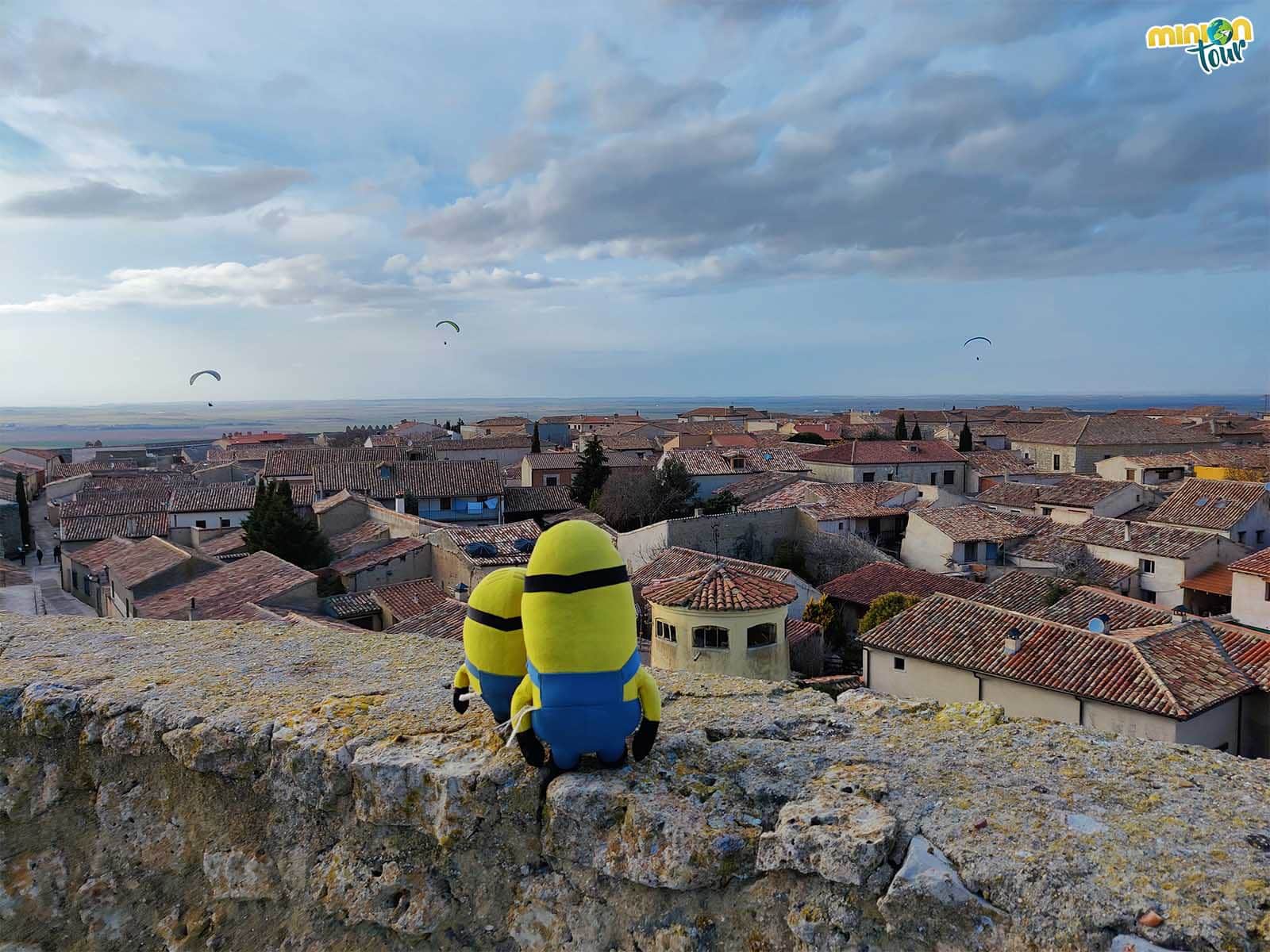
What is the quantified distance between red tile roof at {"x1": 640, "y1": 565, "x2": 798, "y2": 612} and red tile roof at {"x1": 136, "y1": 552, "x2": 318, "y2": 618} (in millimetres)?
7260

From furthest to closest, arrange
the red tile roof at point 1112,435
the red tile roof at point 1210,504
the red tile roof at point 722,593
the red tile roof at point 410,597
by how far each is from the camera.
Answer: the red tile roof at point 1112,435 < the red tile roof at point 1210,504 < the red tile roof at point 410,597 < the red tile roof at point 722,593

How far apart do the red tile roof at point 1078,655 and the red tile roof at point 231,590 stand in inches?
440

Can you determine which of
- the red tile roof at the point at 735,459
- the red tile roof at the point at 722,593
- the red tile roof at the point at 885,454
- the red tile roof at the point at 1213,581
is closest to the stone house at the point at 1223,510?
the red tile roof at the point at 1213,581

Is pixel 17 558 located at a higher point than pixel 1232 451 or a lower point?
lower

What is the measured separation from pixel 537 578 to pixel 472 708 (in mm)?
1368

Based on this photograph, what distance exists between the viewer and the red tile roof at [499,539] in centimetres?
1938

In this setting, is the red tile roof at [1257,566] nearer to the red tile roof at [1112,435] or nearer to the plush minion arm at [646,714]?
the plush minion arm at [646,714]

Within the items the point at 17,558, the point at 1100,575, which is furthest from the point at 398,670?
the point at 17,558

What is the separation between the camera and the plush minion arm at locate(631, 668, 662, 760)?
3.32m

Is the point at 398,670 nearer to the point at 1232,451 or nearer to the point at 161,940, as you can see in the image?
the point at 161,940

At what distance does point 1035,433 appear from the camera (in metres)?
50.5

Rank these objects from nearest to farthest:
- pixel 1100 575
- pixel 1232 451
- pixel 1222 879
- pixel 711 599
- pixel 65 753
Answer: pixel 1222 879 → pixel 65 753 → pixel 711 599 → pixel 1100 575 → pixel 1232 451

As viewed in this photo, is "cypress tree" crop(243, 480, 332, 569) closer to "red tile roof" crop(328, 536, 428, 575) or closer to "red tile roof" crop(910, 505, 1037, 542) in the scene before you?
"red tile roof" crop(328, 536, 428, 575)

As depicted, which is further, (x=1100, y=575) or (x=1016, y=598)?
(x=1100, y=575)
